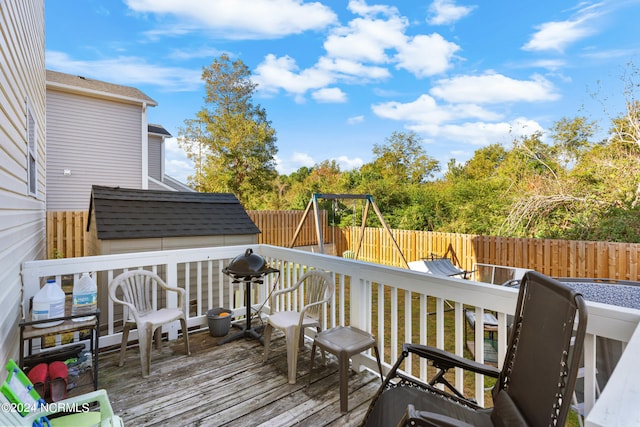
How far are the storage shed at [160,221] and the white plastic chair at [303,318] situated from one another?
275 cm

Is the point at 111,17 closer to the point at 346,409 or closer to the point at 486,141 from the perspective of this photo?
the point at 346,409

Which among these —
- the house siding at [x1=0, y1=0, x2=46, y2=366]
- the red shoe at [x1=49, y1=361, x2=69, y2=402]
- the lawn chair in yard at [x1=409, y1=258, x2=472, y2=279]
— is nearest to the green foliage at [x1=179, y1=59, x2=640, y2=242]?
the lawn chair in yard at [x1=409, y1=258, x2=472, y2=279]

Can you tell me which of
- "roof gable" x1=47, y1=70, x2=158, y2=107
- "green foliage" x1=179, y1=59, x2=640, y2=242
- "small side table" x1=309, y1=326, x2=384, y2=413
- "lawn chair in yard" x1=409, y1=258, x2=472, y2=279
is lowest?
"lawn chair in yard" x1=409, y1=258, x2=472, y2=279

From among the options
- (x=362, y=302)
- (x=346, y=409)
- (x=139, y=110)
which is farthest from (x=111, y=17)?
(x=346, y=409)

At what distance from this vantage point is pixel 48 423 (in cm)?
147

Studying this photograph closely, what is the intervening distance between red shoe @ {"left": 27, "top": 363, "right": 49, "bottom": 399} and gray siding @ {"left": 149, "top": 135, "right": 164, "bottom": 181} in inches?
446

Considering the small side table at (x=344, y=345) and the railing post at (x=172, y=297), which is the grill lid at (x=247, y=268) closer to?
the railing post at (x=172, y=297)

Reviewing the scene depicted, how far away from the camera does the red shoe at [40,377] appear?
2.09 meters

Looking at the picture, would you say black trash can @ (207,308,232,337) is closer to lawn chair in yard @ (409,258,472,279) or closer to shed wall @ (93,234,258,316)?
shed wall @ (93,234,258,316)

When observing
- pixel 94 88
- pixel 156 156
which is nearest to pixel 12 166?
pixel 94 88

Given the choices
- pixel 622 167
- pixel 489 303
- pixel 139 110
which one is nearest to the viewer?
pixel 489 303

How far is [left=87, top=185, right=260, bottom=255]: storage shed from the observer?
4.45 meters

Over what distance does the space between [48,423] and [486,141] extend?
57.5 feet

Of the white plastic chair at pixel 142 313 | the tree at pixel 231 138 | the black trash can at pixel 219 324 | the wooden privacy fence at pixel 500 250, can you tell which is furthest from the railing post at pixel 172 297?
the tree at pixel 231 138
